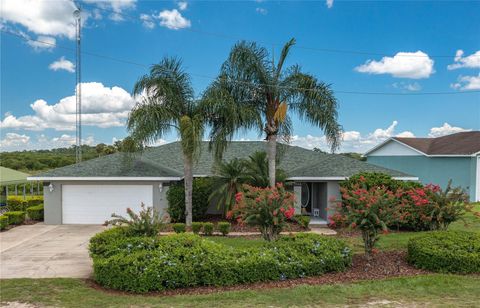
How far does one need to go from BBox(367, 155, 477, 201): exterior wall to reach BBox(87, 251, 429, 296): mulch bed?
57.1ft

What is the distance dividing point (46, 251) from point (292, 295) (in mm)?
8104

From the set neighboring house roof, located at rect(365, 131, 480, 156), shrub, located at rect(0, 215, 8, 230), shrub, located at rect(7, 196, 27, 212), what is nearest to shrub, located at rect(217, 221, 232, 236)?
shrub, located at rect(0, 215, 8, 230)

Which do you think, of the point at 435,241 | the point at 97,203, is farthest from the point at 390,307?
the point at 97,203

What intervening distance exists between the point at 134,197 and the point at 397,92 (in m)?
15.4

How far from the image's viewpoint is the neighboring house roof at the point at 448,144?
22.9m

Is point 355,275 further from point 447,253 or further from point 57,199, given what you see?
point 57,199

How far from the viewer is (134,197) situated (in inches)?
605

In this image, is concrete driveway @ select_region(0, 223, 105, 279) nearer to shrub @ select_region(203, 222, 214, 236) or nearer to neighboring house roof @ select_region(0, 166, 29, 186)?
shrub @ select_region(203, 222, 214, 236)

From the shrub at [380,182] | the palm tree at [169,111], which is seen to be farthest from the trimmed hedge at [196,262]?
the shrub at [380,182]

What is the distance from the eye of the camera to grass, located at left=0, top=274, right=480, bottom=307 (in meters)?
5.85

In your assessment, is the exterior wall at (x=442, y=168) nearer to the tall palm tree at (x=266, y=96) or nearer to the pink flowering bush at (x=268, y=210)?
the tall palm tree at (x=266, y=96)

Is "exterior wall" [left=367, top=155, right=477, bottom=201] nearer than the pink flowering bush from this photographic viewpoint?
No

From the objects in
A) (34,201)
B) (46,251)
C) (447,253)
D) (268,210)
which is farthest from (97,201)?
(447,253)

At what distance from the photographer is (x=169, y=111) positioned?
1320 cm
